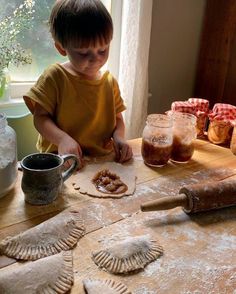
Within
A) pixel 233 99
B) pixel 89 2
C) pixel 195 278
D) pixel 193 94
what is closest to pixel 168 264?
pixel 195 278

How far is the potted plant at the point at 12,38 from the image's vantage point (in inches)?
55.6

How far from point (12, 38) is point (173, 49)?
896mm

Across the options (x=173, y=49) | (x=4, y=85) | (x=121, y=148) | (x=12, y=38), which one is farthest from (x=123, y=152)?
(x=173, y=49)

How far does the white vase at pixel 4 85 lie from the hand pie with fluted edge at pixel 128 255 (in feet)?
3.45

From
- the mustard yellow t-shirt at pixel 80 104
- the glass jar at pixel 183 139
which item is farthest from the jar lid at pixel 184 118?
the mustard yellow t-shirt at pixel 80 104

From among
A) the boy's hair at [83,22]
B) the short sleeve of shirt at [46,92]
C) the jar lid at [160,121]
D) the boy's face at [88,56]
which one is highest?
the boy's hair at [83,22]

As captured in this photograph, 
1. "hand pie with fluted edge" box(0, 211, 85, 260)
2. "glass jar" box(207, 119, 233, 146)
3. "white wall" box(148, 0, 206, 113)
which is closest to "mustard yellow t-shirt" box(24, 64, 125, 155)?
"glass jar" box(207, 119, 233, 146)

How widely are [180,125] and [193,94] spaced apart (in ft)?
3.83

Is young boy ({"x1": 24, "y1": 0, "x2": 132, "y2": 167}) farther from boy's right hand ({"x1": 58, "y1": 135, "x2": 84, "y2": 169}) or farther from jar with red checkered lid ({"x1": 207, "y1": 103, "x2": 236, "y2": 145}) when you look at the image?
jar with red checkered lid ({"x1": 207, "y1": 103, "x2": 236, "y2": 145})

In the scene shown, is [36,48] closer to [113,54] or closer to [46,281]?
[113,54]

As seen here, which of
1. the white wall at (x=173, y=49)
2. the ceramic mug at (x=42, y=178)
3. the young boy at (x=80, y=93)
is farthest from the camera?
the white wall at (x=173, y=49)

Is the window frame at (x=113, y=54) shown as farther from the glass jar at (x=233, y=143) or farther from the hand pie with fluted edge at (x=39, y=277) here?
the hand pie with fluted edge at (x=39, y=277)

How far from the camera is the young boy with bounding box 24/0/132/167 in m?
0.89

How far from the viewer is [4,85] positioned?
1419 millimetres
